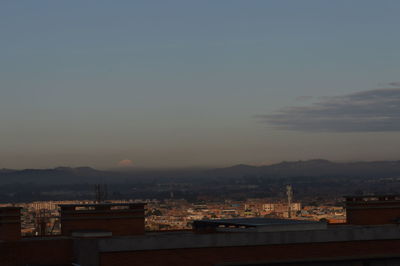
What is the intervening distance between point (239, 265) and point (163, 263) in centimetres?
410

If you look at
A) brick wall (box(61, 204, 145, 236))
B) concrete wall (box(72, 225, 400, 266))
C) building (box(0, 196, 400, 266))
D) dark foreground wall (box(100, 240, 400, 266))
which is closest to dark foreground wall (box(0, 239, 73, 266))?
building (box(0, 196, 400, 266))

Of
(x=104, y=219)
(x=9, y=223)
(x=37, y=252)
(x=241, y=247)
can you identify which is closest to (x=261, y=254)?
(x=241, y=247)

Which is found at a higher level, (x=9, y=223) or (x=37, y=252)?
(x=9, y=223)

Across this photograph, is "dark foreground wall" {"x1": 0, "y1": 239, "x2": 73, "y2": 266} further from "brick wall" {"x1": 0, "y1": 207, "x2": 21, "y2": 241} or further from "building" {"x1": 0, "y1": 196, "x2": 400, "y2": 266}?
"brick wall" {"x1": 0, "y1": 207, "x2": 21, "y2": 241}

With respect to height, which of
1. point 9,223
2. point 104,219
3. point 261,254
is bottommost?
point 261,254

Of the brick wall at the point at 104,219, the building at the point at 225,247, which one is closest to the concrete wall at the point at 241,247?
the building at the point at 225,247

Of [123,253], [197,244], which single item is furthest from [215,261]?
[123,253]

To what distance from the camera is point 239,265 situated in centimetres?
3934

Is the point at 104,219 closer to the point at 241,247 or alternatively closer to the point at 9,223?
the point at 9,223

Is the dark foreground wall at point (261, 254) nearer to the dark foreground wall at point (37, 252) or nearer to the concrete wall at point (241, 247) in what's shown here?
the concrete wall at point (241, 247)

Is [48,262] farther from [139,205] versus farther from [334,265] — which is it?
[334,265]

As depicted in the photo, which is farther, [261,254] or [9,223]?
[9,223]

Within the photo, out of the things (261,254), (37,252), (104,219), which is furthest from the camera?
(104,219)

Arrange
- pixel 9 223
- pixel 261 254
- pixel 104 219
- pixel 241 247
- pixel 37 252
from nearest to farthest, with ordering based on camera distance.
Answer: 1. pixel 241 247
2. pixel 261 254
3. pixel 37 252
4. pixel 9 223
5. pixel 104 219
